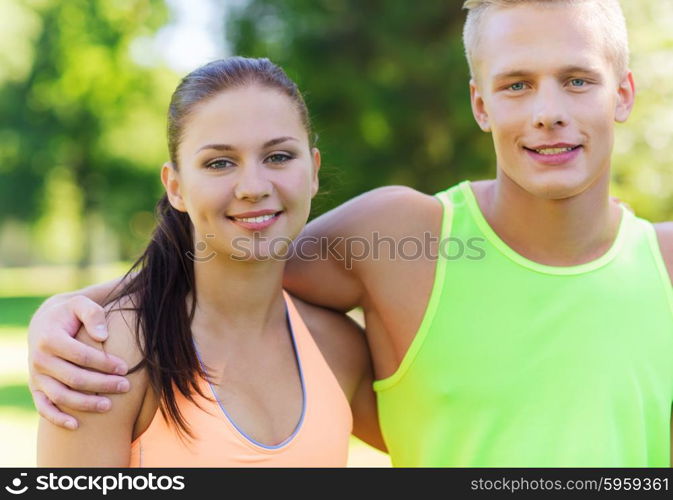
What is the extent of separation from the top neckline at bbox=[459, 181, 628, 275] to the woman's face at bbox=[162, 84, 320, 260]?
0.65 m

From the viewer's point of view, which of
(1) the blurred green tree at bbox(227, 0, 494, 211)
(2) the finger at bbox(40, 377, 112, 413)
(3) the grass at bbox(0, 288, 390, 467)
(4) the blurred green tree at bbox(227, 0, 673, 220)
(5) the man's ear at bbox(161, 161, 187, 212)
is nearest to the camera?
(2) the finger at bbox(40, 377, 112, 413)

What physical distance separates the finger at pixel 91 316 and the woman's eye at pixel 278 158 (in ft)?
2.26

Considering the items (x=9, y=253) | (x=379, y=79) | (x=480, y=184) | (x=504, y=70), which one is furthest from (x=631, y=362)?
(x=9, y=253)

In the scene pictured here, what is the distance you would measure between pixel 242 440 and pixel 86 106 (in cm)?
2647

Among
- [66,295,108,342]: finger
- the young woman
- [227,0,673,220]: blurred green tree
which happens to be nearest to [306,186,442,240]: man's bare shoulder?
the young woman

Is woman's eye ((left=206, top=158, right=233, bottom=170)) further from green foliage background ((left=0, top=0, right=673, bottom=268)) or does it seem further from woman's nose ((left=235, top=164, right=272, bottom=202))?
green foliage background ((left=0, top=0, right=673, bottom=268))

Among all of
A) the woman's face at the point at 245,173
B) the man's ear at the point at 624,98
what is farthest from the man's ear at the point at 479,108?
the woman's face at the point at 245,173

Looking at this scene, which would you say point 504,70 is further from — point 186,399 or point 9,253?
point 9,253

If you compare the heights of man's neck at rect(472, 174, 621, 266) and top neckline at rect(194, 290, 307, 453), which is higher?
man's neck at rect(472, 174, 621, 266)

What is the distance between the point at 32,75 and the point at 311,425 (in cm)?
2717

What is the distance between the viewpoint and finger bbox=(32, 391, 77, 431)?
2434 millimetres

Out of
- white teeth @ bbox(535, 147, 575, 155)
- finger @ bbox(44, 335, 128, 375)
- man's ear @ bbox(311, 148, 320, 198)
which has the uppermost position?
man's ear @ bbox(311, 148, 320, 198)

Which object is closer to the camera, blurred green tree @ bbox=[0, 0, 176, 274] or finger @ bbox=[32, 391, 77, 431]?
finger @ bbox=[32, 391, 77, 431]

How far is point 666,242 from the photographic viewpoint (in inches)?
118
